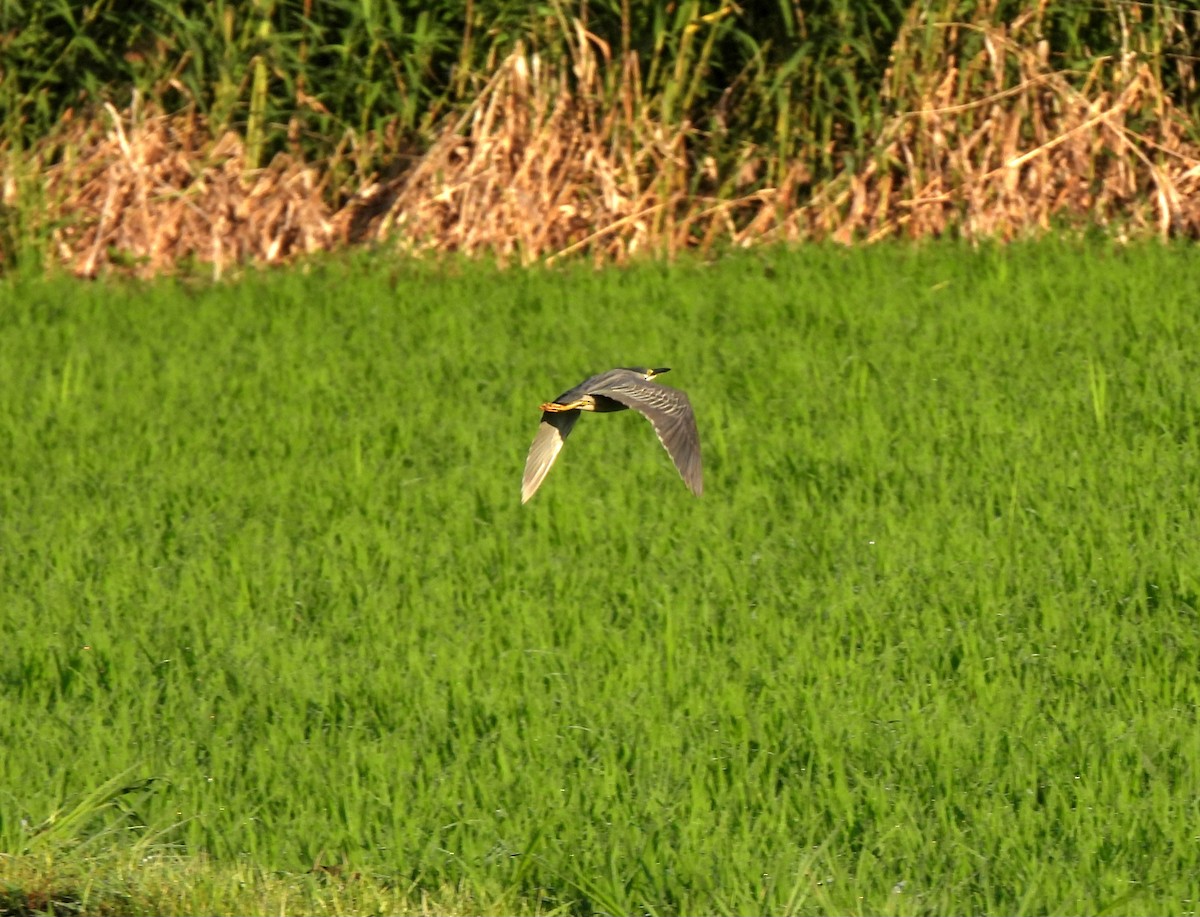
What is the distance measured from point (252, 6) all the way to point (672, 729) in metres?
4.65

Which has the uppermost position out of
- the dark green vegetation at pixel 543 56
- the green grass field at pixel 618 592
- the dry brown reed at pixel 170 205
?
the dark green vegetation at pixel 543 56

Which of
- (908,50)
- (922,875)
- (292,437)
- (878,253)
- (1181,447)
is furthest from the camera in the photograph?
(908,50)

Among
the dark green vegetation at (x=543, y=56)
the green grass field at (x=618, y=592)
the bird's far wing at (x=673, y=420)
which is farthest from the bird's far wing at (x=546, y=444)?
the dark green vegetation at (x=543, y=56)

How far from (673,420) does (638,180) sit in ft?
14.6

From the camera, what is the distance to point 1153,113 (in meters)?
7.15

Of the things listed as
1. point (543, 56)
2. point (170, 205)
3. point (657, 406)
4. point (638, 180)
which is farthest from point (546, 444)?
point (170, 205)

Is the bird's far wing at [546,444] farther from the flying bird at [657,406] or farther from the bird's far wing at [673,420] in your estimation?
the bird's far wing at [673,420]

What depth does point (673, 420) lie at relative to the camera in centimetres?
294

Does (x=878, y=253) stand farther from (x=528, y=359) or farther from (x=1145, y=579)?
(x=1145, y=579)

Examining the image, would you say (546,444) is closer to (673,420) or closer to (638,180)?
(673,420)

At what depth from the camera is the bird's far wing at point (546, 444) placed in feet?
11.3

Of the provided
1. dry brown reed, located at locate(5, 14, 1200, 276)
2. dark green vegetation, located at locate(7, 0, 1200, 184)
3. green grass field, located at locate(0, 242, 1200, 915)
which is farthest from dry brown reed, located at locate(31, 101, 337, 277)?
green grass field, located at locate(0, 242, 1200, 915)

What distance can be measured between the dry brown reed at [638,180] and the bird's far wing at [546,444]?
11.7ft

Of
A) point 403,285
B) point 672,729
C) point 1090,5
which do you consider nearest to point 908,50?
point 1090,5
